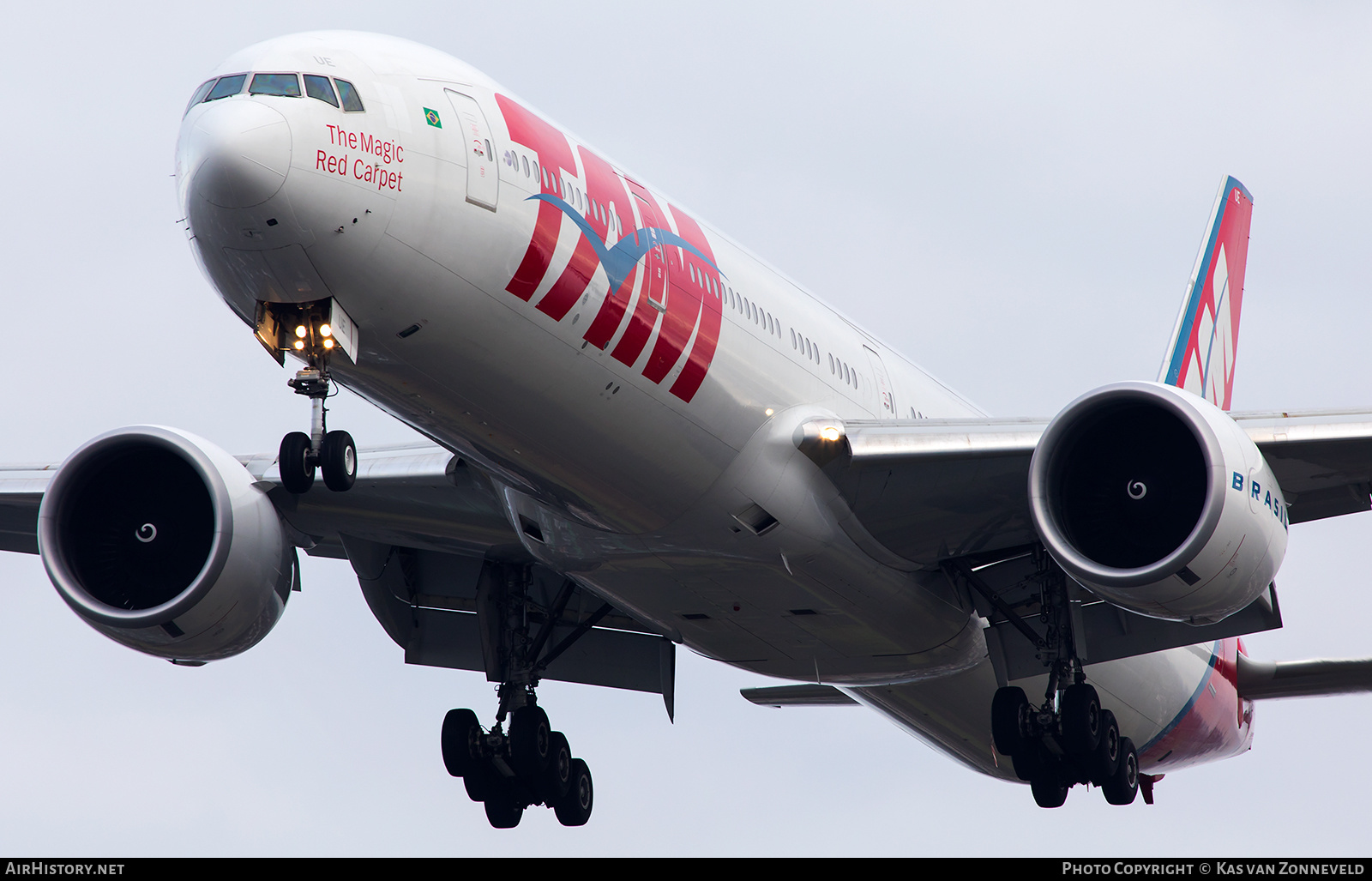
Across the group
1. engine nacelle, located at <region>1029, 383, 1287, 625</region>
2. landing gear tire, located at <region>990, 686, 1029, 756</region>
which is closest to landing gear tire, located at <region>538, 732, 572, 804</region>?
landing gear tire, located at <region>990, 686, 1029, 756</region>

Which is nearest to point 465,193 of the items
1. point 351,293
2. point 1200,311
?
point 351,293

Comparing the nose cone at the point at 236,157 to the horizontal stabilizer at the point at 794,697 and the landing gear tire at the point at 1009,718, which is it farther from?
the horizontal stabilizer at the point at 794,697

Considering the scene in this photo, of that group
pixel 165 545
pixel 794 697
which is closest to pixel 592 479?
pixel 165 545

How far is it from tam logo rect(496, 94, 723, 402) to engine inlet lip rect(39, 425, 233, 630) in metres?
6.01

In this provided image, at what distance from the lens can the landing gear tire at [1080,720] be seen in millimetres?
19562

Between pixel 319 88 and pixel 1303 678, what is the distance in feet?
55.4

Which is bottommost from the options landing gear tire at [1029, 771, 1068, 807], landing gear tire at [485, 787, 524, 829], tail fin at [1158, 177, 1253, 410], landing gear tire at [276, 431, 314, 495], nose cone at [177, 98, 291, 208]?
landing gear tire at [1029, 771, 1068, 807]

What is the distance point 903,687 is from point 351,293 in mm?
11245

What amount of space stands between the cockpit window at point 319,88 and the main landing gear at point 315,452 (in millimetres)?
2176

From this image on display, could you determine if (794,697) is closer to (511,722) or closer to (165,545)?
(511,722)

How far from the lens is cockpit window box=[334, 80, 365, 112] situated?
13891 millimetres

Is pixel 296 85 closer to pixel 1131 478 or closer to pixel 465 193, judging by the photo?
pixel 465 193

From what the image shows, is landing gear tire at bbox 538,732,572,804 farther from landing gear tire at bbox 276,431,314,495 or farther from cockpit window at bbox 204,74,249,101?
cockpit window at bbox 204,74,249,101

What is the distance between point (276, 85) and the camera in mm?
13703
